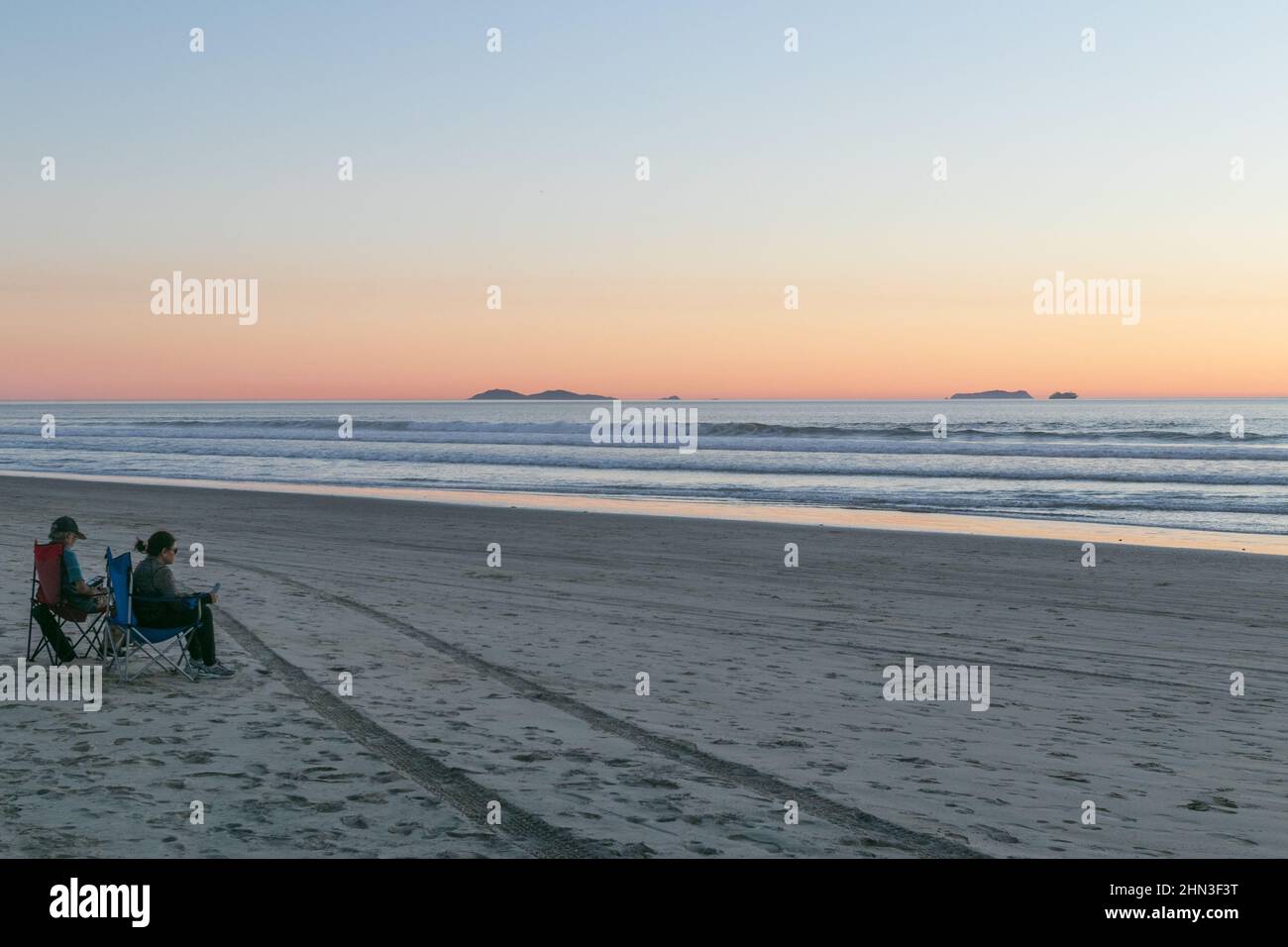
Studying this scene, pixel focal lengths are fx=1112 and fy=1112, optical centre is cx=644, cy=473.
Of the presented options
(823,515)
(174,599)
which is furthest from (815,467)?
(174,599)

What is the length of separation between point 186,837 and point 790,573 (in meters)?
10.7

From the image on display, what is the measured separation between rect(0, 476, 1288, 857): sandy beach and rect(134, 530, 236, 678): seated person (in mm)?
278

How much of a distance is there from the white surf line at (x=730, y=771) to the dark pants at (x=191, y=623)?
0.69 meters

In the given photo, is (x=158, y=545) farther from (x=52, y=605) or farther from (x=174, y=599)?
(x=52, y=605)

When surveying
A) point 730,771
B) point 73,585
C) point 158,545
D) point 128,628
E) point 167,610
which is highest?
point 158,545

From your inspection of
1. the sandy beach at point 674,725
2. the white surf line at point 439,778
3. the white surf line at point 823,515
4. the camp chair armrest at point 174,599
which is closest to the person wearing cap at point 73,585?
the camp chair armrest at point 174,599

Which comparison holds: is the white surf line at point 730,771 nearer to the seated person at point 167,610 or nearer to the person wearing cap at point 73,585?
the seated person at point 167,610

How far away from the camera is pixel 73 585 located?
8.37m

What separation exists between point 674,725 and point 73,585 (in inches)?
185

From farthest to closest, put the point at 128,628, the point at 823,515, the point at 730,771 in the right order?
the point at 823,515
the point at 128,628
the point at 730,771

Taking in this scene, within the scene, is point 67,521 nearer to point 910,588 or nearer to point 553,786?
point 553,786

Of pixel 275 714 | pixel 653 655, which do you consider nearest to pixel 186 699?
pixel 275 714

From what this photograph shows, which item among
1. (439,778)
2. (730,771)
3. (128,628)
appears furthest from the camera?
(128,628)

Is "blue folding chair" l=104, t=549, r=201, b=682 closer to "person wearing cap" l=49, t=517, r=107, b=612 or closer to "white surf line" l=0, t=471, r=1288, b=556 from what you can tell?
"person wearing cap" l=49, t=517, r=107, b=612
